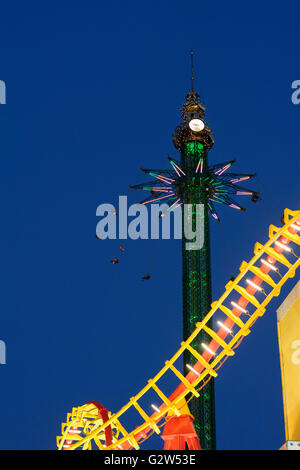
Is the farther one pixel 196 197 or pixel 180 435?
pixel 196 197

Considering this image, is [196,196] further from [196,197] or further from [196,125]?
[196,125]

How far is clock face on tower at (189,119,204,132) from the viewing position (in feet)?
134

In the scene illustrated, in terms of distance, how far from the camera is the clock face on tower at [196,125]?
40.8 metres

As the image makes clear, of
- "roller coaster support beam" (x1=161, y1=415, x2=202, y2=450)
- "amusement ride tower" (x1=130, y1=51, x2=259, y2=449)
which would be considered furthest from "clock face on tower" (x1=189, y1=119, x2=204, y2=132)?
"roller coaster support beam" (x1=161, y1=415, x2=202, y2=450)

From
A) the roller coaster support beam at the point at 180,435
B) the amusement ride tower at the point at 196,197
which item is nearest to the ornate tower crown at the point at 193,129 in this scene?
the amusement ride tower at the point at 196,197

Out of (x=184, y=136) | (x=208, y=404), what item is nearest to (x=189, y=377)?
(x=208, y=404)

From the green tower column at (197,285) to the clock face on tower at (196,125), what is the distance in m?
0.77

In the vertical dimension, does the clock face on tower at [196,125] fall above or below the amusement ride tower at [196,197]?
above

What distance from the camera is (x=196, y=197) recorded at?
3844 centimetres

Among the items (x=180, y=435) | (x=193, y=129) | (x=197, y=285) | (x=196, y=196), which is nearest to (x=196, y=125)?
(x=193, y=129)

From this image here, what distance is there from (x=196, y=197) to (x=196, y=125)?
5.13 metres

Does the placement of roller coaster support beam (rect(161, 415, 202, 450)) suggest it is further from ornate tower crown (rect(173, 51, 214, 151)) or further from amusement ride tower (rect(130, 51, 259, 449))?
ornate tower crown (rect(173, 51, 214, 151))

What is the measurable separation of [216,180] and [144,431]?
70.5 feet

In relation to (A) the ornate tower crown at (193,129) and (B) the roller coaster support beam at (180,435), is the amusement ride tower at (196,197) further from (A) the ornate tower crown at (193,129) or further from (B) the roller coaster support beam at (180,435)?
(B) the roller coaster support beam at (180,435)
